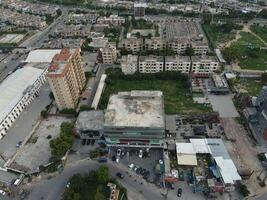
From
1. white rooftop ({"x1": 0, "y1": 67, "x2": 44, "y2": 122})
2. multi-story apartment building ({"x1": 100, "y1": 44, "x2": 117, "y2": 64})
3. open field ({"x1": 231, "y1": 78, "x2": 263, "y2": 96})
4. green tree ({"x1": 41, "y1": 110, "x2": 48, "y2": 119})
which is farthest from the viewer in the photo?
multi-story apartment building ({"x1": 100, "y1": 44, "x2": 117, "y2": 64})

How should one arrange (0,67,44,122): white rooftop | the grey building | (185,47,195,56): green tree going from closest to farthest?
the grey building < (0,67,44,122): white rooftop < (185,47,195,56): green tree

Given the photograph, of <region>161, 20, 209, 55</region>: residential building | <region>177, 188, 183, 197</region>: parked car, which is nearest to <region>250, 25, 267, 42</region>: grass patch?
<region>161, 20, 209, 55</region>: residential building

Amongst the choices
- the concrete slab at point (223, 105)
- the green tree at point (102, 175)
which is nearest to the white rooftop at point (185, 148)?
the concrete slab at point (223, 105)

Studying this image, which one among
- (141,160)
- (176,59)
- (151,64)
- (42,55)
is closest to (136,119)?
(141,160)

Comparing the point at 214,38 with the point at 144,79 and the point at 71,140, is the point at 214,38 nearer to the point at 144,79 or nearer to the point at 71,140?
the point at 144,79

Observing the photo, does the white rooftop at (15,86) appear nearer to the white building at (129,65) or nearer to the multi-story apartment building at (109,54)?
the multi-story apartment building at (109,54)

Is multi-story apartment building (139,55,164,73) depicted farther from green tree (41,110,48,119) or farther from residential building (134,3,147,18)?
residential building (134,3,147,18)
